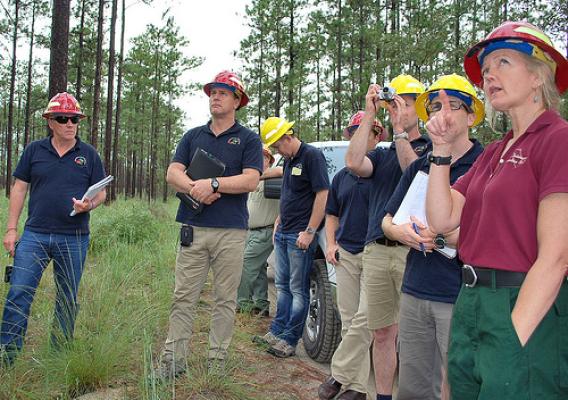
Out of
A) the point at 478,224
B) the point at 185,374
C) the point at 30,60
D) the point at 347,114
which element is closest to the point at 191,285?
the point at 185,374

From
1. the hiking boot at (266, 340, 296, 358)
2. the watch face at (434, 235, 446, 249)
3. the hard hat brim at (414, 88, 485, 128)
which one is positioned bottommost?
the hiking boot at (266, 340, 296, 358)

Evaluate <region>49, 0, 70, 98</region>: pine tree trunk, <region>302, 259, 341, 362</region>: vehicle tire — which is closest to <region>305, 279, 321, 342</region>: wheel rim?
<region>302, 259, 341, 362</region>: vehicle tire

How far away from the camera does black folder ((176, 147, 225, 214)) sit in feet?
12.4

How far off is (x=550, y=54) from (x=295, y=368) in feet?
A: 11.1

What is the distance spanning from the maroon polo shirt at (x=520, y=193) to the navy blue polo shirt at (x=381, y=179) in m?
1.56

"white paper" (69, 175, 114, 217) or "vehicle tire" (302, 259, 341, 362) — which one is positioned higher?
"white paper" (69, 175, 114, 217)

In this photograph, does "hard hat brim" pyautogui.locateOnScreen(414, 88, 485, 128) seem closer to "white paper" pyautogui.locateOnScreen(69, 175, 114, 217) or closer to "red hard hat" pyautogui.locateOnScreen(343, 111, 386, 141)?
"red hard hat" pyautogui.locateOnScreen(343, 111, 386, 141)

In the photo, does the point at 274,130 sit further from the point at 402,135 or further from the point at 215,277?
the point at 402,135

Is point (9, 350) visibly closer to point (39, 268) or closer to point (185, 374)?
point (39, 268)

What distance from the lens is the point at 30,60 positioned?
27.6 meters

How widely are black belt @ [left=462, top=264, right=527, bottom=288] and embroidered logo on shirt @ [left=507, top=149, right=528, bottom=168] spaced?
382 millimetres

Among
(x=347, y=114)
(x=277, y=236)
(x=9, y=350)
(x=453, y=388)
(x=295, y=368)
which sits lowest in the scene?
(x=295, y=368)

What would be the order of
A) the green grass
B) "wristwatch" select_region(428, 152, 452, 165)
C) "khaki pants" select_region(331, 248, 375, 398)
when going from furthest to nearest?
"khaki pants" select_region(331, 248, 375, 398) < the green grass < "wristwatch" select_region(428, 152, 452, 165)

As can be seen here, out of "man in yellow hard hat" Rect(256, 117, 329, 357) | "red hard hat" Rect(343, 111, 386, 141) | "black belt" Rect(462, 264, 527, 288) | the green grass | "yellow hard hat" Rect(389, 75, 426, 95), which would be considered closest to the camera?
"black belt" Rect(462, 264, 527, 288)
